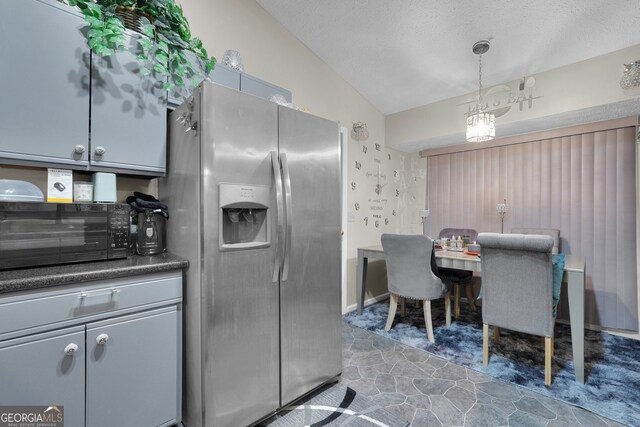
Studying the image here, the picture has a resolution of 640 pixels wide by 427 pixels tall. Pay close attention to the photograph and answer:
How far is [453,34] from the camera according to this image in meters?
2.52

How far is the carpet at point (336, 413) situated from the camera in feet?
5.38

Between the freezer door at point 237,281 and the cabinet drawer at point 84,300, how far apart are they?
238 millimetres

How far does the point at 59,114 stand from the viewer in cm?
138

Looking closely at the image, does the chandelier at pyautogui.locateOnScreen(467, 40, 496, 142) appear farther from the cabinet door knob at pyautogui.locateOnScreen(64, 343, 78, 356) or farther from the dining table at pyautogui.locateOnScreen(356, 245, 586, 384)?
the cabinet door knob at pyautogui.locateOnScreen(64, 343, 78, 356)

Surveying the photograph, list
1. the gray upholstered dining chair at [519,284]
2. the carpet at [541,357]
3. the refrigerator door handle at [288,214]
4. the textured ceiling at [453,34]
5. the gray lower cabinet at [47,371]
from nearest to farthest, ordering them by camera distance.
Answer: the gray lower cabinet at [47,371], the refrigerator door handle at [288,214], the carpet at [541,357], the gray upholstered dining chair at [519,284], the textured ceiling at [453,34]

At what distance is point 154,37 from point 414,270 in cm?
259

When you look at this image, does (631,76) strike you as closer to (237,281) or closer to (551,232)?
(551,232)

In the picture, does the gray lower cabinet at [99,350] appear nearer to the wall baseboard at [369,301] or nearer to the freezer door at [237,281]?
the freezer door at [237,281]

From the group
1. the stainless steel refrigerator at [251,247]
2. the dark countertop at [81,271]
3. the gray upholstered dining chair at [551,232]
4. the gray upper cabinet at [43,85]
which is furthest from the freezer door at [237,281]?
the gray upholstered dining chair at [551,232]

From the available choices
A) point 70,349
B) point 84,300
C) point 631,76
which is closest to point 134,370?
point 70,349

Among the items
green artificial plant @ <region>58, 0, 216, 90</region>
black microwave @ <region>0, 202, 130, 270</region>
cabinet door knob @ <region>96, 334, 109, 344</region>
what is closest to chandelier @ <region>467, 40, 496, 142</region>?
green artificial plant @ <region>58, 0, 216, 90</region>

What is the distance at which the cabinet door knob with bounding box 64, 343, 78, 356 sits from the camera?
1.18m

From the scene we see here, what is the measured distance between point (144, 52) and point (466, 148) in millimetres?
3784

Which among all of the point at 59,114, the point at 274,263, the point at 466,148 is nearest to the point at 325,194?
the point at 274,263
